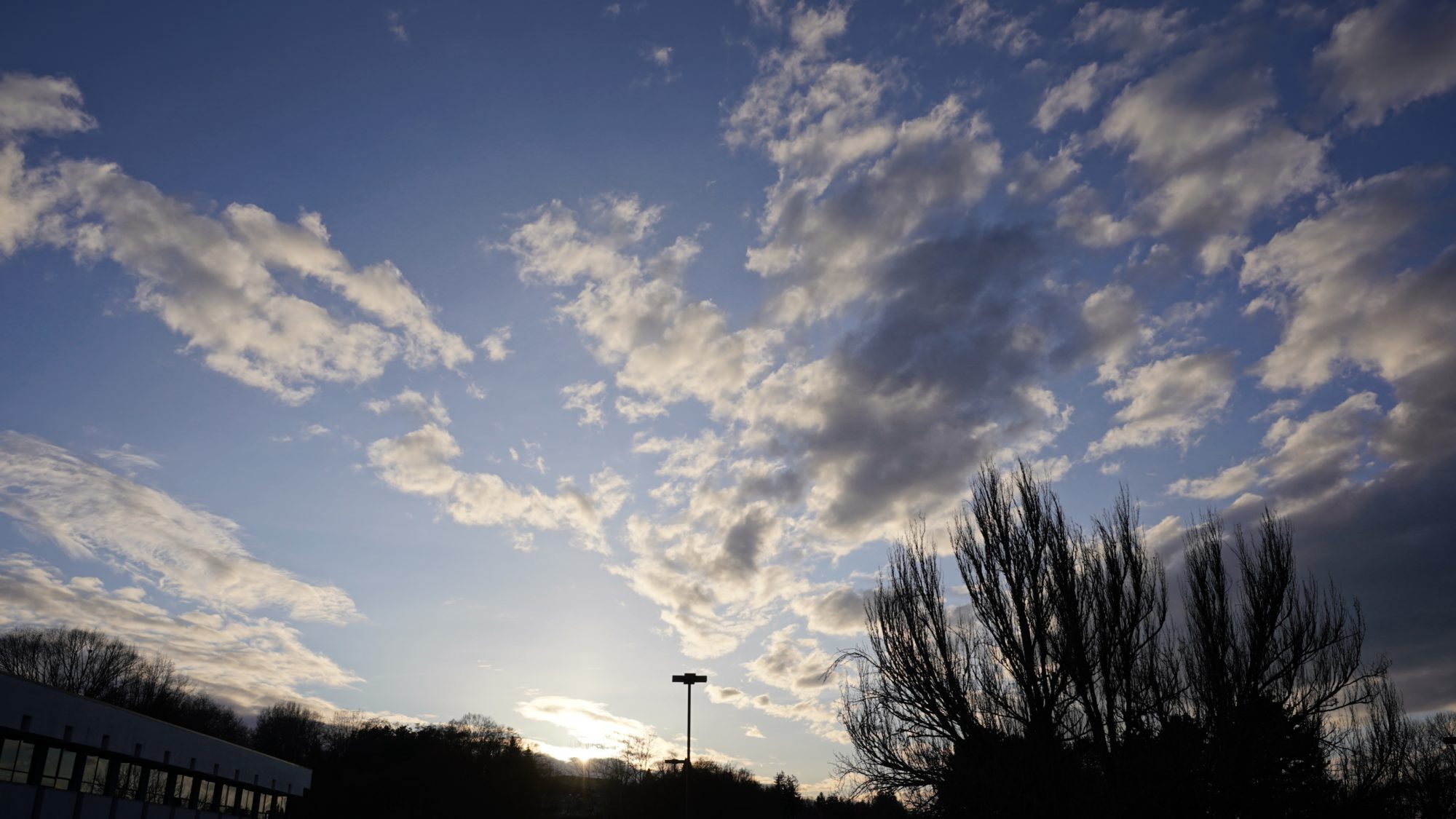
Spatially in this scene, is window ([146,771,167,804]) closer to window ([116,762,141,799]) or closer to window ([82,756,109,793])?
window ([116,762,141,799])

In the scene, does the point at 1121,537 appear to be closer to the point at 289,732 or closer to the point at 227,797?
the point at 227,797

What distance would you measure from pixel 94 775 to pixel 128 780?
273 centimetres

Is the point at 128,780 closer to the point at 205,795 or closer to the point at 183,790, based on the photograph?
the point at 183,790

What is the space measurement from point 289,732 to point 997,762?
349 ft

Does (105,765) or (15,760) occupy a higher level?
(15,760)

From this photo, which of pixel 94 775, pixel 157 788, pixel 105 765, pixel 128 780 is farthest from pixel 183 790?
pixel 94 775

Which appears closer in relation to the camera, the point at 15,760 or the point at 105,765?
the point at 15,760

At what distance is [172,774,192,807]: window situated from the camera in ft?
119

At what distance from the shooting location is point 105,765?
31.4 meters

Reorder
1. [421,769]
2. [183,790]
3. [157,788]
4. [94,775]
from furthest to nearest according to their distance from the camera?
[421,769], [183,790], [157,788], [94,775]

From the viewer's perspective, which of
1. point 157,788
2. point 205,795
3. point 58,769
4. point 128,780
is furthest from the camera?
point 205,795

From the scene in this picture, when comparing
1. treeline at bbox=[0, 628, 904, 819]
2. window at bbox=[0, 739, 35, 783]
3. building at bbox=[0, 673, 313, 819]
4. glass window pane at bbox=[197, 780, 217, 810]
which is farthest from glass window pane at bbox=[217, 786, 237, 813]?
treeline at bbox=[0, 628, 904, 819]

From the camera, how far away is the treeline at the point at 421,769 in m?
74.8

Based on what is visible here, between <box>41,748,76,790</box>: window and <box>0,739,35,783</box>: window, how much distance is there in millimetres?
941
